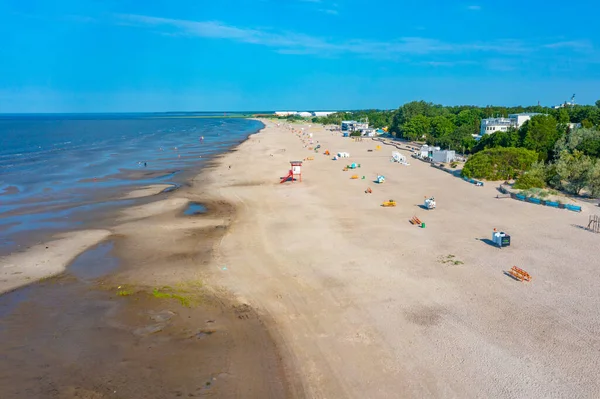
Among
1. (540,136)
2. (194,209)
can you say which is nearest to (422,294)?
(194,209)

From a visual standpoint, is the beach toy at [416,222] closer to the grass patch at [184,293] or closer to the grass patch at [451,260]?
the grass patch at [451,260]

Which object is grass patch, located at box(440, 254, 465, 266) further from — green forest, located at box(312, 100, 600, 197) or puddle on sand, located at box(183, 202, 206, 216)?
green forest, located at box(312, 100, 600, 197)

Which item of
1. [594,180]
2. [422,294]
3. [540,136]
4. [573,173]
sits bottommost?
[422,294]

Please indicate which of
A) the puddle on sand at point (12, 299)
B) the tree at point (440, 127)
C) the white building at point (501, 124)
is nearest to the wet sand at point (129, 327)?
the puddle on sand at point (12, 299)

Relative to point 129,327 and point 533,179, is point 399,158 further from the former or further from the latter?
point 129,327

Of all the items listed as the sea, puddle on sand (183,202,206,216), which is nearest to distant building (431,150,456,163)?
the sea

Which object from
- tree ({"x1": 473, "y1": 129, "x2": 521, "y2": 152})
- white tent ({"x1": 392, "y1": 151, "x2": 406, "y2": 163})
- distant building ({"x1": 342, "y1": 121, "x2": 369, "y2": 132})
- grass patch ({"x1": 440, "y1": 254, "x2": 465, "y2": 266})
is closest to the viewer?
grass patch ({"x1": 440, "y1": 254, "x2": 465, "y2": 266})
